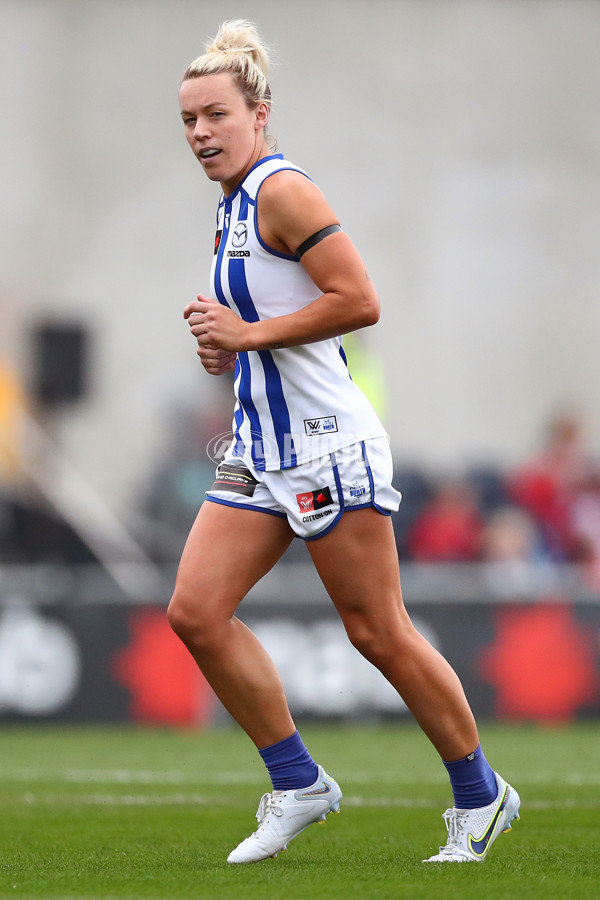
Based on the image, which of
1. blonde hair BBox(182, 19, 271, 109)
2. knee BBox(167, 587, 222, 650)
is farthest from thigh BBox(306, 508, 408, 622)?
blonde hair BBox(182, 19, 271, 109)

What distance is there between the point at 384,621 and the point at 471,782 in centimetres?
57

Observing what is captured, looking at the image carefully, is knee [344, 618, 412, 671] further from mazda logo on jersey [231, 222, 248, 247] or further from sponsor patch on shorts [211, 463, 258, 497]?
mazda logo on jersey [231, 222, 248, 247]

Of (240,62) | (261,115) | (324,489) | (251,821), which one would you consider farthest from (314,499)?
(251,821)

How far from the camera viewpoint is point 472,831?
4.36 m

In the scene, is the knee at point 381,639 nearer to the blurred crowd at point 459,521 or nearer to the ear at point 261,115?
the ear at point 261,115

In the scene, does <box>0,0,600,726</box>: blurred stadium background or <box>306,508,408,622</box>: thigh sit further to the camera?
<box>0,0,600,726</box>: blurred stadium background

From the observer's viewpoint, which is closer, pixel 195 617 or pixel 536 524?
pixel 195 617

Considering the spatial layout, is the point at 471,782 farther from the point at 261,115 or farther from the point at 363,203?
the point at 363,203

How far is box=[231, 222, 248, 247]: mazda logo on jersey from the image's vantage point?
4.30m

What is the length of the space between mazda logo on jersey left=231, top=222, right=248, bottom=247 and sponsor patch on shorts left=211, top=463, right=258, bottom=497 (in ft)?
2.14

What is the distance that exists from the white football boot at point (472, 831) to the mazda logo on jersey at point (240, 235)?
70.0 inches

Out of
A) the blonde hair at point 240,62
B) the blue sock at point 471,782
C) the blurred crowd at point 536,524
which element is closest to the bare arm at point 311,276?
the blonde hair at point 240,62

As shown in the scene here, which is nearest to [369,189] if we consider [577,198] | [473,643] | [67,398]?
[577,198]

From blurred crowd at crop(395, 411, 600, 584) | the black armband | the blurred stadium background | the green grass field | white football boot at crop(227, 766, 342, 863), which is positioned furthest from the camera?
the blurred stadium background
